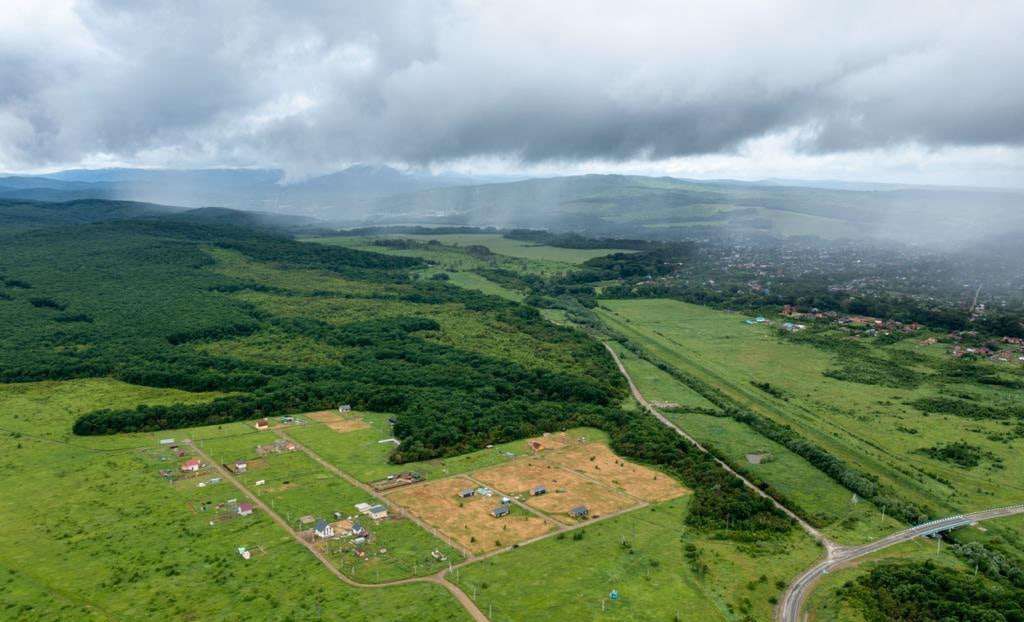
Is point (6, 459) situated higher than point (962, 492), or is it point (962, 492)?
point (6, 459)

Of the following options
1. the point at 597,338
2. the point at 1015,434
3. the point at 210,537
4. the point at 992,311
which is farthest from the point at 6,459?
the point at 992,311

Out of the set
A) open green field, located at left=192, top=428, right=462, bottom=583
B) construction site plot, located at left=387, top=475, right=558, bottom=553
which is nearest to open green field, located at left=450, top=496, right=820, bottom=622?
construction site plot, located at left=387, top=475, right=558, bottom=553

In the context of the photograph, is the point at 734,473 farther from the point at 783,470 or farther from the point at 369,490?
the point at 369,490

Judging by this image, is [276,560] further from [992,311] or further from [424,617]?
[992,311]

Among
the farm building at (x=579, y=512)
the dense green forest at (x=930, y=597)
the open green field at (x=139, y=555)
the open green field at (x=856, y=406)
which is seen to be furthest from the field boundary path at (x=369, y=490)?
the open green field at (x=856, y=406)

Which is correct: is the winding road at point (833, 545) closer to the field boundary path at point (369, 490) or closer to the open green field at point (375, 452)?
the field boundary path at point (369, 490)

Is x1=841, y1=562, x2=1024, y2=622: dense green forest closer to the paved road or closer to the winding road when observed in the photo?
the paved road

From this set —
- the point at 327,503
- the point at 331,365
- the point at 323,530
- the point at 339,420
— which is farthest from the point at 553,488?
→ the point at 331,365
